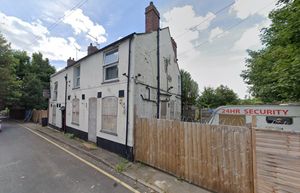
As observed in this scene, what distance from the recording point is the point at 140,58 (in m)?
9.96

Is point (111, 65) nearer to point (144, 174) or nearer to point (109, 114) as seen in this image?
point (109, 114)

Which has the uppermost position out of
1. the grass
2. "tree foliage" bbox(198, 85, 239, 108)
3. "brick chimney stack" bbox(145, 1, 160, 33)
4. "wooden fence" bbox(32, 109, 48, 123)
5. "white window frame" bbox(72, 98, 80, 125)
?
"brick chimney stack" bbox(145, 1, 160, 33)

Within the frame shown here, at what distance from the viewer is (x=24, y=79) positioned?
108 ft

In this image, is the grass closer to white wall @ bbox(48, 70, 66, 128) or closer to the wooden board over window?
the wooden board over window

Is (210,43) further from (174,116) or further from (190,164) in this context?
(190,164)

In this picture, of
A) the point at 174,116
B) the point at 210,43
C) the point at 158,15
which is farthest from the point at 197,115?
the point at 158,15

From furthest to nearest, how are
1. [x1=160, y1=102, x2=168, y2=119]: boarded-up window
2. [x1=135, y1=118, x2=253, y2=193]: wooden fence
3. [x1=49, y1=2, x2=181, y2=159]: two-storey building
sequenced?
[x1=160, y1=102, x2=168, y2=119]: boarded-up window
[x1=49, y1=2, x2=181, y2=159]: two-storey building
[x1=135, y1=118, x2=253, y2=193]: wooden fence

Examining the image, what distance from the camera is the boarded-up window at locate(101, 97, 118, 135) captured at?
1042cm

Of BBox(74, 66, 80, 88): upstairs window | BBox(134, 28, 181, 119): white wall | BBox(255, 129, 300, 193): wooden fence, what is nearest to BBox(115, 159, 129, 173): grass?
BBox(134, 28, 181, 119): white wall

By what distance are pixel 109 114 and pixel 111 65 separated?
2.66m

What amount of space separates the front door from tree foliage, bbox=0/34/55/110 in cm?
1665

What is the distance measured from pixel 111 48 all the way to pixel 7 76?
18.6m

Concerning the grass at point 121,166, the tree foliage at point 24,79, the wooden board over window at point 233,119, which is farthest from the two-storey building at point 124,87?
the tree foliage at point 24,79

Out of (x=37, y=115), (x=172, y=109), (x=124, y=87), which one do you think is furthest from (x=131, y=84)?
(x=37, y=115)
